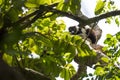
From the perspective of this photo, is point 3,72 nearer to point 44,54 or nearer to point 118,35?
point 44,54

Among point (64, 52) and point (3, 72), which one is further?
point (64, 52)

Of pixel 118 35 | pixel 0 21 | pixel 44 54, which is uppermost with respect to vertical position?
pixel 118 35

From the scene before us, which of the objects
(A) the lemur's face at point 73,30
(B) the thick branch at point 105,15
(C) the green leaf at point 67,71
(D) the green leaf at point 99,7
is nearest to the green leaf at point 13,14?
(B) the thick branch at point 105,15

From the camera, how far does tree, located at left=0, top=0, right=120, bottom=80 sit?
1.82m

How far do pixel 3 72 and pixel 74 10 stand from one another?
38.8 inches

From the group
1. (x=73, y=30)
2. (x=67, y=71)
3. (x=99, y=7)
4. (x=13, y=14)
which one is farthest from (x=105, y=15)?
(x=73, y=30)

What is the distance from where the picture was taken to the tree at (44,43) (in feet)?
5.97

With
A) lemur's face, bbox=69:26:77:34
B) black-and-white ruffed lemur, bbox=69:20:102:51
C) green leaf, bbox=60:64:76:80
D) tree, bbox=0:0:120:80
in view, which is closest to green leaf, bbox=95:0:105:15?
tree, bbox=0:0:120:80

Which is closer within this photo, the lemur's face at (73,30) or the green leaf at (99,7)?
the green leaf at (99,7)

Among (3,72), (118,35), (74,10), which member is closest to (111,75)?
(118,35)

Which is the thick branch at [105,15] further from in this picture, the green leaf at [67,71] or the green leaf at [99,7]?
the green leaf at [67,71]

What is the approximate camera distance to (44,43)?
2.42 meters

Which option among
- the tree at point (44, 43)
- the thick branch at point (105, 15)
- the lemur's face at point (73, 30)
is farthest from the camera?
the lemur's face at point (73, 30)

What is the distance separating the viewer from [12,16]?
2006 mm
